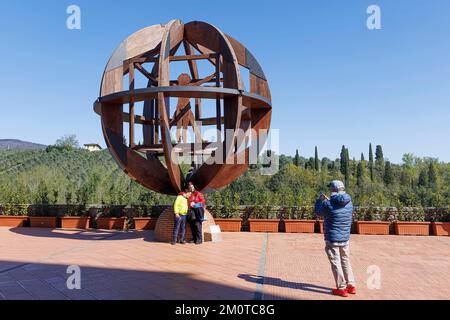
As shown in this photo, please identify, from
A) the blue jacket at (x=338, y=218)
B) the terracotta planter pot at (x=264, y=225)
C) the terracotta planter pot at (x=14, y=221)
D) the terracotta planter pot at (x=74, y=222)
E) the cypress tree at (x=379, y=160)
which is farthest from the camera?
the cypress tree at (x=379, y=160)

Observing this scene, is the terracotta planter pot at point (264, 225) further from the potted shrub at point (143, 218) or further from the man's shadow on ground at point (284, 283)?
the man's shadow on ground at point (284, 283)

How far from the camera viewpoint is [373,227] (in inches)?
454

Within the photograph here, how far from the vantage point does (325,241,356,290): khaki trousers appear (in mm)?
5086

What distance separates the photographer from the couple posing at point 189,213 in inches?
364

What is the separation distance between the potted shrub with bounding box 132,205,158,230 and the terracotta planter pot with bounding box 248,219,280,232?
3156 mm

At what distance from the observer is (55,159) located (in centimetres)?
5597

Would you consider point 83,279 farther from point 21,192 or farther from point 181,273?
point 21,192

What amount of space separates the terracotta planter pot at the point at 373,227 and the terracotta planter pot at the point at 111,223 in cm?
760

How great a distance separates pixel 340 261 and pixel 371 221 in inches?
280

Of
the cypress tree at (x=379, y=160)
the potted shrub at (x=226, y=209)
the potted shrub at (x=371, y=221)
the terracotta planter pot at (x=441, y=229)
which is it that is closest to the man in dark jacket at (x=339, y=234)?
the potted shrub at (x=371, y=221)

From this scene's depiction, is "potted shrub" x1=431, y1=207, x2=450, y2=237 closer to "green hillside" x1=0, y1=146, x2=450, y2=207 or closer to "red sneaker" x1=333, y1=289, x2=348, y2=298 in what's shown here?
"green hillside" x1=0, y1=146, x2=450, y2=207

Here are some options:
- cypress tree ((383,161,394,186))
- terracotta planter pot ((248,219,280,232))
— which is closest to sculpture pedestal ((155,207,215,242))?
terracotta planter pot ((248,219,280,232))
